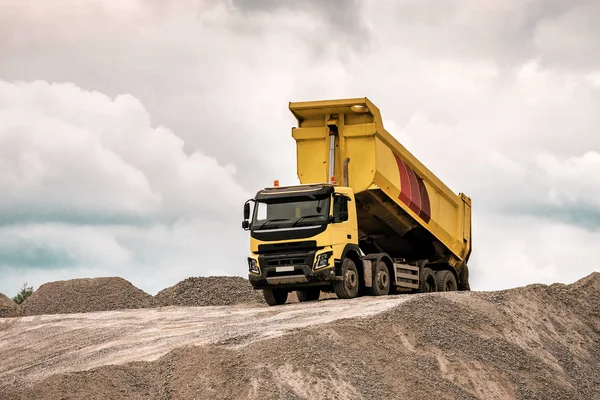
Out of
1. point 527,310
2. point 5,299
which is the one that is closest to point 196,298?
point 5,299

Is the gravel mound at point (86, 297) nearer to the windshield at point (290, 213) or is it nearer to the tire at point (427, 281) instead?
the tire at point (427, 281)

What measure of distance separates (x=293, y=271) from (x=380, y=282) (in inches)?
115

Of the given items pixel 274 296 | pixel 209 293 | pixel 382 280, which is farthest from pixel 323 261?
pixel 209 293

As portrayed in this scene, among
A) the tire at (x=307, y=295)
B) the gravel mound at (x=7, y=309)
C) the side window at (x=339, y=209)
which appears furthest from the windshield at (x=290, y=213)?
the gravel mound at (x=7, y=309)

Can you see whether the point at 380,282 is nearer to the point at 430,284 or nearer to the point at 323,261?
the point at 323,261

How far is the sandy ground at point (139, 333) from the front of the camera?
1783cm

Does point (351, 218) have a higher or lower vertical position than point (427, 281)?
higher

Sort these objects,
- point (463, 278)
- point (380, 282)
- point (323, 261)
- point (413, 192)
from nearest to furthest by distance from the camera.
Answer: point (323, 261) → point (380, 282) → point (413, 192) → point (463, 278)

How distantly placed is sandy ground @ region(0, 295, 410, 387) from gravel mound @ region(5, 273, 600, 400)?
0.81 metres

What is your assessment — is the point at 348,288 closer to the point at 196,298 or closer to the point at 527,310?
the point at 527,310

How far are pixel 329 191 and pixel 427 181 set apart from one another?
475 centimetres

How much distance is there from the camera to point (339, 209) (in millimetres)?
22625

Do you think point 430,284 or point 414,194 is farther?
point 430,284

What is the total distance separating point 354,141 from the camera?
79.3 ft
